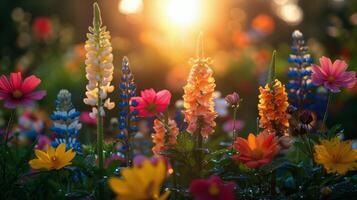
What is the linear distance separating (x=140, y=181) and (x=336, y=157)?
0.86m

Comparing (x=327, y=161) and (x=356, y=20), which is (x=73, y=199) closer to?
(x=327, y=161)

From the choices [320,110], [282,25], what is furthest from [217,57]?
[282,25]

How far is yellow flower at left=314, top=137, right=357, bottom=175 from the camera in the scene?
7.99 ft

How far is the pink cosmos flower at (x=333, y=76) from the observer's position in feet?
9.12

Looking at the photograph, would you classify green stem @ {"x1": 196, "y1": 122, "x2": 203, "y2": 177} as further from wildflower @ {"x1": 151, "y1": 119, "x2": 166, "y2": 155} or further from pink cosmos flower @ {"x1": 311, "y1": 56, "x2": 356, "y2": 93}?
pink cosmos flower @ {"x1": 311, "y1": 56, "x2": 356, "y2": 93}

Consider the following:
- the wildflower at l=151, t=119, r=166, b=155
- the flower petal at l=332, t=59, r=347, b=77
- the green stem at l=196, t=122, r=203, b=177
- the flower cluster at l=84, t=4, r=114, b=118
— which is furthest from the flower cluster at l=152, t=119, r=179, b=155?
the flower petal at l=332, t=59, r=347, b=77

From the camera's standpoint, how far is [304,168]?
8.65 ft

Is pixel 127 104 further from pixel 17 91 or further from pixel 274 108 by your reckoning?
pixel 274 108

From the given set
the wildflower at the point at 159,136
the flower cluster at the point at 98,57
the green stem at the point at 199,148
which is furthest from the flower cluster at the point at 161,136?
the flower cluster at the point at 98,57

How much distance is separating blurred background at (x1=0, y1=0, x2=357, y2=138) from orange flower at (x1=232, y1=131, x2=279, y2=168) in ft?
7.32

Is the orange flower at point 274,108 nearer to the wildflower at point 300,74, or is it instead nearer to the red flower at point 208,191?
the red flower at point 208,191

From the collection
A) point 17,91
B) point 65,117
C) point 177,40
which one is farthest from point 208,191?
point 177,40

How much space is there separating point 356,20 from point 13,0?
8.23 meters

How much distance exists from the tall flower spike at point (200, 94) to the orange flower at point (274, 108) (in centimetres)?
23
